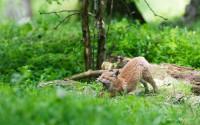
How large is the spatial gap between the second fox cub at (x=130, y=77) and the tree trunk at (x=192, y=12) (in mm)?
8986

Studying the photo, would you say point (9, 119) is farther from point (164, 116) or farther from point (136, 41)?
point (136, 41)

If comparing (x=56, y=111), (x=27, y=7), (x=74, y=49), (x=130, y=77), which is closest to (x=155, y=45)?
(x=74, y=49)

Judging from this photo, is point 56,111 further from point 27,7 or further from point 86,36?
point 27,7

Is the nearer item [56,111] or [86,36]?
[56,111]

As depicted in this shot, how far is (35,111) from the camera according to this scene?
5707 mm

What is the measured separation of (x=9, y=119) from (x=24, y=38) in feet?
29.5

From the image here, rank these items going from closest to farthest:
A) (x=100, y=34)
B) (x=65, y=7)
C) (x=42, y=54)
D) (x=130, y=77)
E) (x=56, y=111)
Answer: (x=56, y=111) < (x=130, y=77) < (x=100, y=34) < (x=42, y=54) < (x=65, y=7)

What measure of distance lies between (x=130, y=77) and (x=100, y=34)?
205 centimetres

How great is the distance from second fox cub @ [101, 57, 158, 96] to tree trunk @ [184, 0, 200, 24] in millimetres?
8986

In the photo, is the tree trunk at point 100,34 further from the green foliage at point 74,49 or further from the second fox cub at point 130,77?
the second fox cub at point 130,77

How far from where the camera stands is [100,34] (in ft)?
37.2

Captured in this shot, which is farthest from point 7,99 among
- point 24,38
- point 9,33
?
point 9,33

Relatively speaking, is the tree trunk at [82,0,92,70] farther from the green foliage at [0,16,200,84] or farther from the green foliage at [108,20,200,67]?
the green foliage at [108,20,200,67]

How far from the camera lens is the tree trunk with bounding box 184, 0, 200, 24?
18.3m
